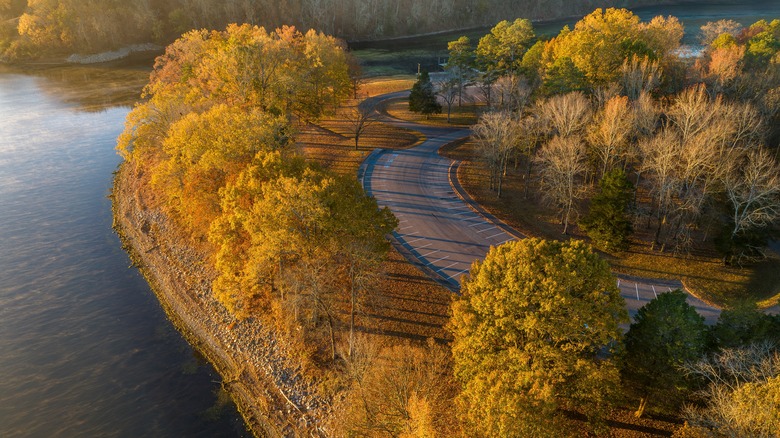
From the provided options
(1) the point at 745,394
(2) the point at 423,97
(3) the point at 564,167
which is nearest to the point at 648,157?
(3) the point at 564,167

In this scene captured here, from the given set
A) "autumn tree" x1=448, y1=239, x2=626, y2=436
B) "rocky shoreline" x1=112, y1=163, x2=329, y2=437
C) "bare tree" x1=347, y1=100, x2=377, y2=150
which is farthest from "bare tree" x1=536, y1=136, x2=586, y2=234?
"rocky shoreline" x1=112, y1=163, x2=329, y2=437

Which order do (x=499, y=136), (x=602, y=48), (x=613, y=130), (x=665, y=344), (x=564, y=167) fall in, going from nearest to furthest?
(x=665, y=344), (x=613, y=130), (x=564, y=167), (x=499, y=136), (x=602, y=48)

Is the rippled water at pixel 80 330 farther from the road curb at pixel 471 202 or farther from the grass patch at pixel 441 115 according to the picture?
the grass patch at pixel 441 115

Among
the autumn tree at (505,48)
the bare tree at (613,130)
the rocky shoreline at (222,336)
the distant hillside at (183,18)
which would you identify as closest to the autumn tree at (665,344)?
the rocky shoreline at (222,336)

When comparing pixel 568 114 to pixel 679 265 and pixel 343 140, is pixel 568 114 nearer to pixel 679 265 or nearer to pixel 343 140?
pixel 679 265

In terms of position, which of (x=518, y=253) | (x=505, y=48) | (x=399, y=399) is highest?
(x=505, y=48)

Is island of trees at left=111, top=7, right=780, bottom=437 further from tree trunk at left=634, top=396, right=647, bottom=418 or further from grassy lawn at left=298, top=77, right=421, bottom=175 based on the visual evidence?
grassy lawn at left=298, top=77, right=421, bottom=175

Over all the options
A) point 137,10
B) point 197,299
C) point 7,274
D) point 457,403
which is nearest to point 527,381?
point 457,403
